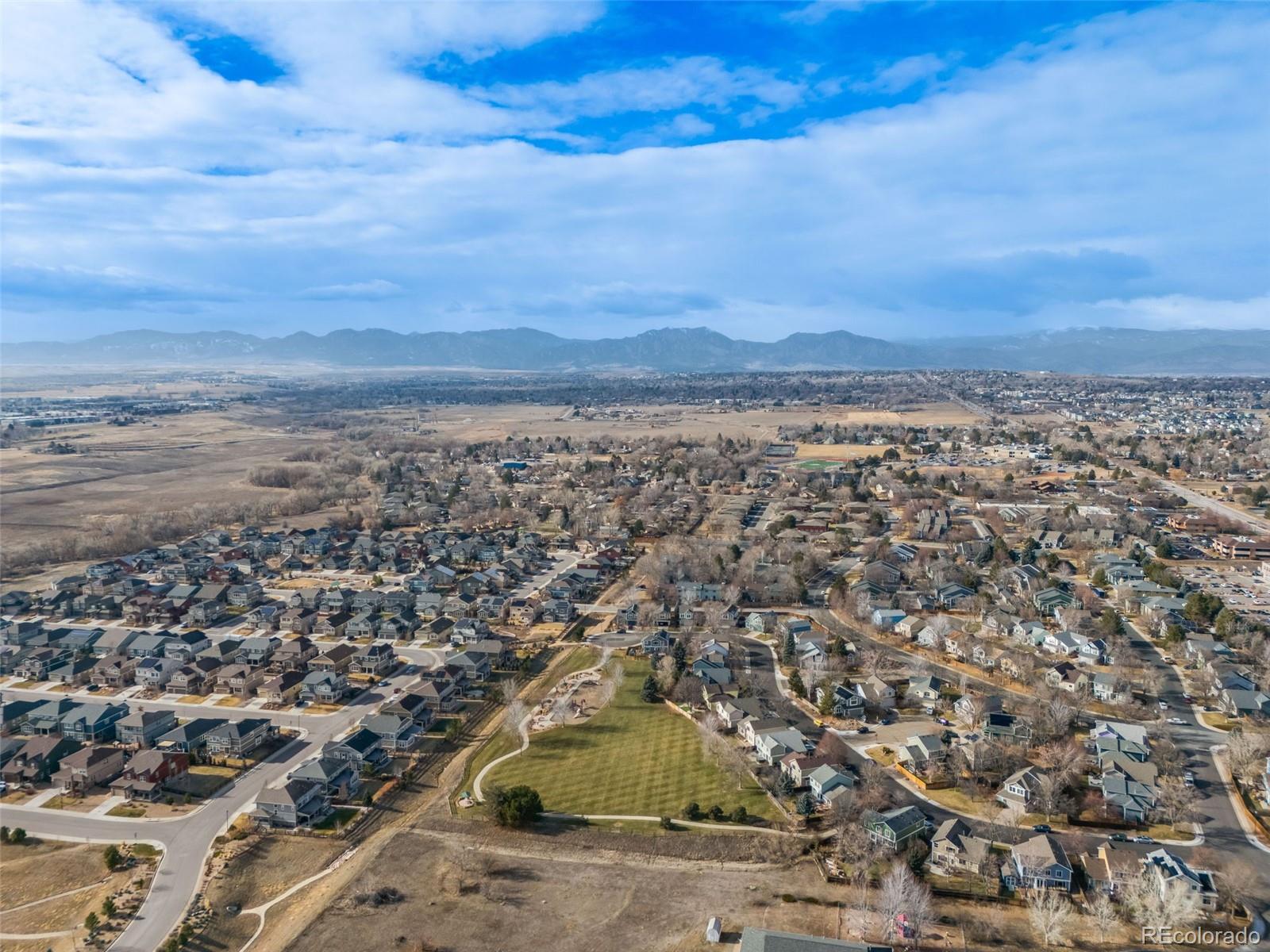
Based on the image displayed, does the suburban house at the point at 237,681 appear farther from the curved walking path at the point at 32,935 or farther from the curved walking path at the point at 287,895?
the curved walking path at the point at 32,935

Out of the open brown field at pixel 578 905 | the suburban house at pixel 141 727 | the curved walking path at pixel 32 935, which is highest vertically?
the suburban house at pixel 141 727

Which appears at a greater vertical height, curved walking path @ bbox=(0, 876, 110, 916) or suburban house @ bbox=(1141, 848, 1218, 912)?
suburban house @ bbox=(1141, 848, 1218, 912)

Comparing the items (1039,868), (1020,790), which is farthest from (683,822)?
(1020,790)

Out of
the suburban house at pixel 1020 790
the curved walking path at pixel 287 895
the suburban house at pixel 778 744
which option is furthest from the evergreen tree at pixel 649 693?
the suburban house at pixel 1020 790

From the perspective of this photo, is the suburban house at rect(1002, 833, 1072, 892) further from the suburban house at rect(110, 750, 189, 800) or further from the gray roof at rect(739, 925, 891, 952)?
the suburban house at rect(110, 750, 189, 800)

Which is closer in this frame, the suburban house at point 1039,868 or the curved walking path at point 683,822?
the suburban house at point 1039,868

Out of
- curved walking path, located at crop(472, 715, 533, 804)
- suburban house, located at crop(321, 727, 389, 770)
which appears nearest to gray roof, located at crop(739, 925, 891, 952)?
curved walking path, located at crop(472, 715, 533, 804)

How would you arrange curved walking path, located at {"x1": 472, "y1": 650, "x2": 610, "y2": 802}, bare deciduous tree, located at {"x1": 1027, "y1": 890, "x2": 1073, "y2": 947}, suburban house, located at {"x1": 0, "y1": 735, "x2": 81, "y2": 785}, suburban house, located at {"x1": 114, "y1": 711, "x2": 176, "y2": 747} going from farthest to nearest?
1. suburban house, located at {"x1": 114, "y1": 711, "x2": 176, "y2": 747}
2. suburban house, located at {"x1": 0, "y1": 735, "x2": 81, "y2": 785}
3. curved walking path, located at {"x1": 472, "y1": 650, "x2": 610, "y2": 802}
4. bare deciduous tree, located at {"x1": 1027, "y1": 890, "x2": 1073, "y2": 947}

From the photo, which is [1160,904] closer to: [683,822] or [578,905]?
[683,822]
